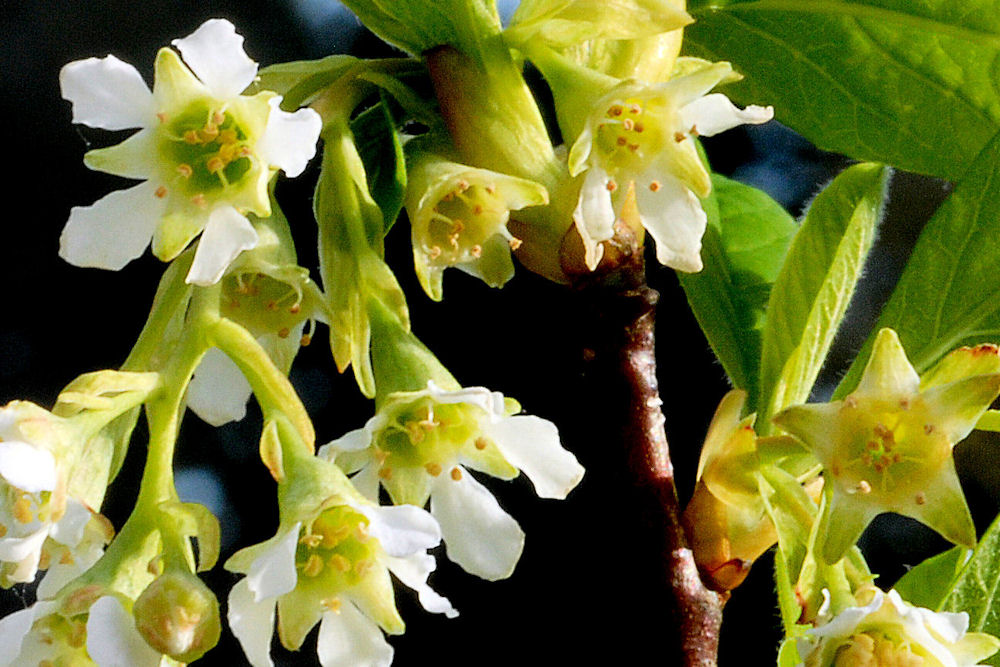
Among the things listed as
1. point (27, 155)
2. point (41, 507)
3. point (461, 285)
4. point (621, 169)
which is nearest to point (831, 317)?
point (621, 169)

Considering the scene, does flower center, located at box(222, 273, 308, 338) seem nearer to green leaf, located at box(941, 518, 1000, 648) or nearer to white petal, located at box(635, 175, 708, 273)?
white petal, located at box(635, 175, 708, 273)

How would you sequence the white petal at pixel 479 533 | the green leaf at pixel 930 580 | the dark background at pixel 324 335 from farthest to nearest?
the dark background at pixel 324 335 < the green leaf at pixel 930 580 < the white petal at pixel 479 533

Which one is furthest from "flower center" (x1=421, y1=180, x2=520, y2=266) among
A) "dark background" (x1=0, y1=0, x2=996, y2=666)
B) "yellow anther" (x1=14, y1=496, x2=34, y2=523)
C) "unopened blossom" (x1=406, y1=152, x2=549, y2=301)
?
"dark background" (x1=0, y1=0, x2=996, y2=666)

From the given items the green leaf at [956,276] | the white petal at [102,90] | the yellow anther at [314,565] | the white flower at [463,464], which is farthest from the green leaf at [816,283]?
the white petal at [102,90]

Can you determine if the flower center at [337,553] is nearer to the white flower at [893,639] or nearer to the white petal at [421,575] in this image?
the white petal at [421,575]

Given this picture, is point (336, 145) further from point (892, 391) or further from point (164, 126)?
point (892, 391)

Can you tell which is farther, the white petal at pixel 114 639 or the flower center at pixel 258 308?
the flower center at pixel 258 308
